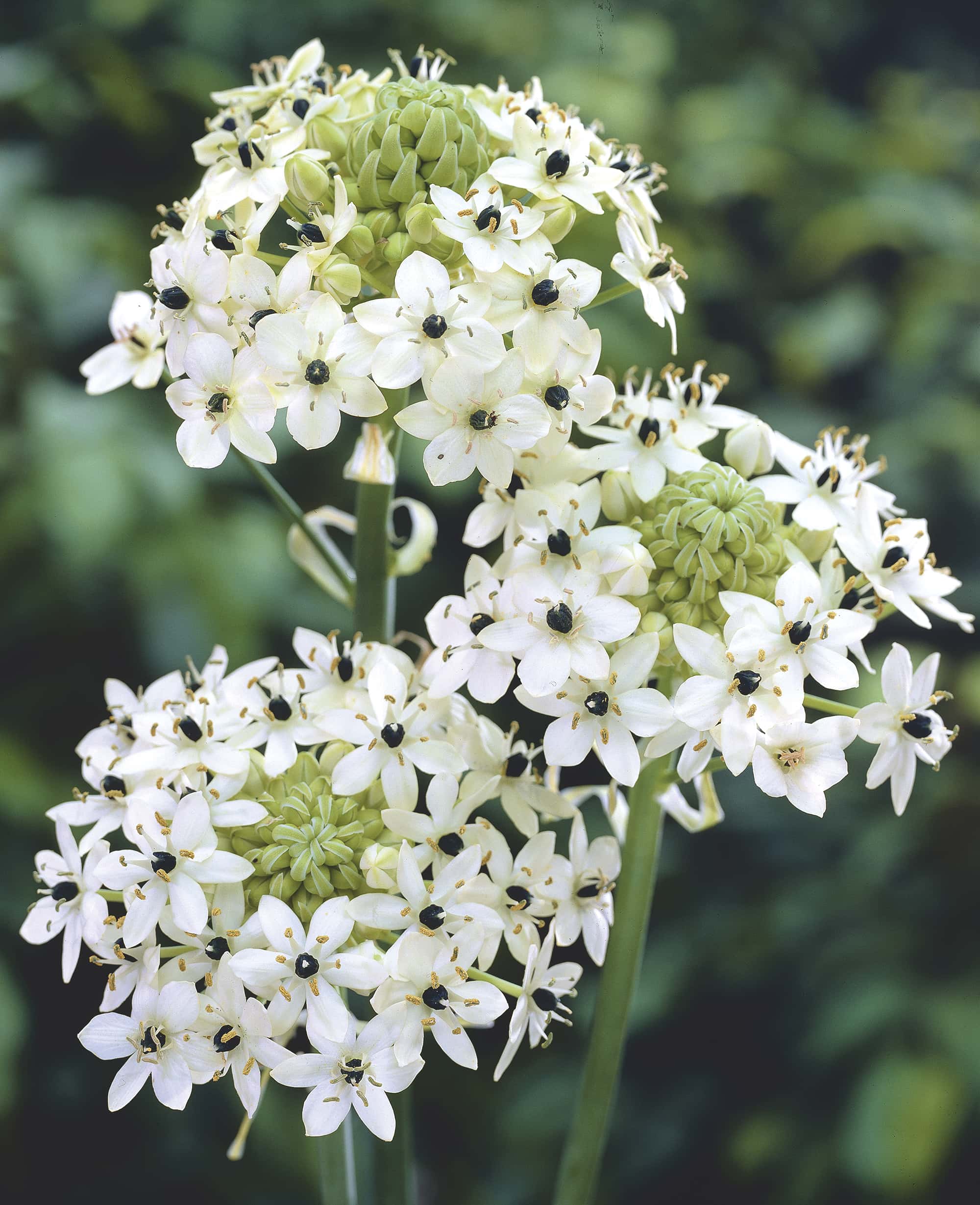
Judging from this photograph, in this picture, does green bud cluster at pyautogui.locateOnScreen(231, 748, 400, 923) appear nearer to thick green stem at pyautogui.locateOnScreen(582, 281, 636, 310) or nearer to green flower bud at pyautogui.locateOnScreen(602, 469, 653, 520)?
green flower bud at pyautogui.locateOnScreen(602, 469, 653, 520)

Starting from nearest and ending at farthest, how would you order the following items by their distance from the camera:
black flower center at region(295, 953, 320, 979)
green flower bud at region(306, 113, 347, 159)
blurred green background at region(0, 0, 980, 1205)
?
black flower center at region(295, 953, 320, 979), green flower bud at region(306, 113, 347, 159), blurred green background at region(0, 0, 980, 1205)

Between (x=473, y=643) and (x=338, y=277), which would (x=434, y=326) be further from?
(x=473, y=643)

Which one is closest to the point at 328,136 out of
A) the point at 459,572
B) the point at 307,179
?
the point at 307,179

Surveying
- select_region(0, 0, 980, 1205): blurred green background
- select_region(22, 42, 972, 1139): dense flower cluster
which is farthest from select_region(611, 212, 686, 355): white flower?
select_region(0, 0, 980, 1205): blurred green background

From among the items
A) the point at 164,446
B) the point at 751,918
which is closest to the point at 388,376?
the point at 164,446

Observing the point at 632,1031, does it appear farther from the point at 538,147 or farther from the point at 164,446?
the point at 538,147

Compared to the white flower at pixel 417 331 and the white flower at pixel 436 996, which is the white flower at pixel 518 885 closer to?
the white flower at pixel 436 996
